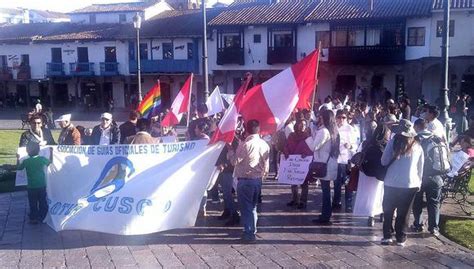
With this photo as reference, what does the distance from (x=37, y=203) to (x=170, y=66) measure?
30.0 meters

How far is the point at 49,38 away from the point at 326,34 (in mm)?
22779

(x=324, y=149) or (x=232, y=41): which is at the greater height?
(x=232, y=41)

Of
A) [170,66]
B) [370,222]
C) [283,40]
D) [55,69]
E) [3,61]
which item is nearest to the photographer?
[370,222]

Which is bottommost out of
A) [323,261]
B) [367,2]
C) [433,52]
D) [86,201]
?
[323,261]

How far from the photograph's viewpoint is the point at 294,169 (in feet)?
27.6

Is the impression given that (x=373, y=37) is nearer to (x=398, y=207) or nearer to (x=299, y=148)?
(x=299, y=148)

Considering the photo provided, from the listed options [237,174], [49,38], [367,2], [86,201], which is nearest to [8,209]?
[86,201]

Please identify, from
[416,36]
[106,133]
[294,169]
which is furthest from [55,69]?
[294,169]

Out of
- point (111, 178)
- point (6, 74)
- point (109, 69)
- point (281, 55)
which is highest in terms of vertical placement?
point (281, 55)

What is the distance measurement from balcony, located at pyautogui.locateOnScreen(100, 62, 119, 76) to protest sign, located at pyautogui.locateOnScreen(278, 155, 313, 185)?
1299 inches

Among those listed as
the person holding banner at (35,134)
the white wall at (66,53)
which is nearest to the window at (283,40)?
the white wall at (66,53)

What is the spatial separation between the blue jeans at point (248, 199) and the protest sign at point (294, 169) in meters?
1.59

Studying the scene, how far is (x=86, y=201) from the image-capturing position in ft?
23.1

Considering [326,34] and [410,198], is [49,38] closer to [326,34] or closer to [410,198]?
[326,34]
